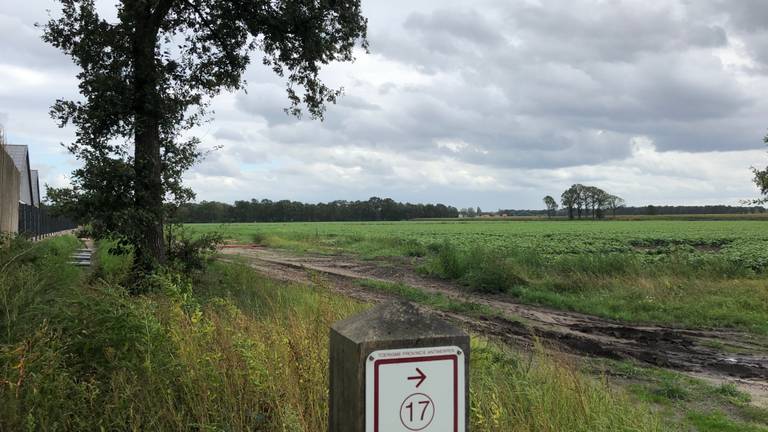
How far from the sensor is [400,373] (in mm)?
1870

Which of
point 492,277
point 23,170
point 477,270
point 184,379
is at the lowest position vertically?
point 492,277

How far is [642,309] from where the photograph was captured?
13906mm

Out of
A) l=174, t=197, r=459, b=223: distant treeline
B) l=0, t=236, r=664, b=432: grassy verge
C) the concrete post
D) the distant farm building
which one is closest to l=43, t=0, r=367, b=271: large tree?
l=0, t=236, r=664, b=432: grassy verge

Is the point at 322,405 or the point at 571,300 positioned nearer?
the point at 322,405

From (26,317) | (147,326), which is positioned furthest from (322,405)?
(26,317)

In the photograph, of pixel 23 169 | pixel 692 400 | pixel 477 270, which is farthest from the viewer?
Result: pixel 23 169

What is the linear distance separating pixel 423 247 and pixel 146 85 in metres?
21.0

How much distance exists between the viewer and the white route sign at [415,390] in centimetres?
184

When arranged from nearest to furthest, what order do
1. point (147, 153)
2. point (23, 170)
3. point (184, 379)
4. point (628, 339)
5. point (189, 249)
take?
point (184, 379), point (628, 339), point (147, 153), point (189, 249), point (23, 170)

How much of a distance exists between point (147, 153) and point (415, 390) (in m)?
10.9

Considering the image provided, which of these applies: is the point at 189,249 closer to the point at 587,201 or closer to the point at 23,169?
the point at 23,169

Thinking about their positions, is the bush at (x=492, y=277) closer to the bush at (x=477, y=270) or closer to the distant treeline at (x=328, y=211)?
the bush at (x=477, y=270)

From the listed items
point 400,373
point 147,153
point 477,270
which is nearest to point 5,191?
point 147,153

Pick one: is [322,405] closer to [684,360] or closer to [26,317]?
[26,317]
